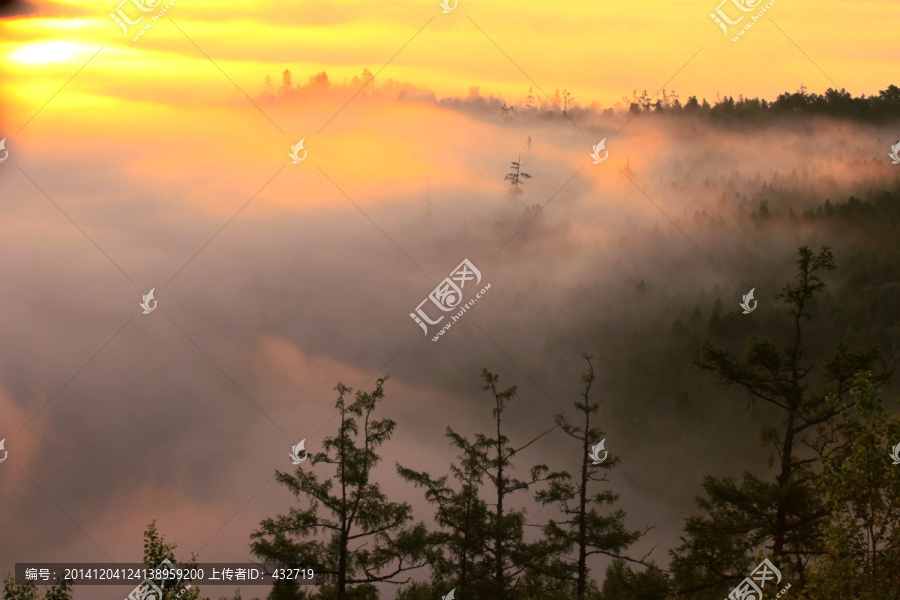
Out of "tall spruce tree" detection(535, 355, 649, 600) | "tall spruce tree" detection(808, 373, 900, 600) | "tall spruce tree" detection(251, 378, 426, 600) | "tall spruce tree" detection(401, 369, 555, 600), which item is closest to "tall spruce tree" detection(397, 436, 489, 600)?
"tall spruce tree" detection(401, 369, 555, 600)

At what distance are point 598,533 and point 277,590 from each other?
11802 millimetres

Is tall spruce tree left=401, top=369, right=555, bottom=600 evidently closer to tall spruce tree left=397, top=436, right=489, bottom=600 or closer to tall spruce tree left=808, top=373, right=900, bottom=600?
tall spruce tree left=397, top=436, right=489, bottom=600

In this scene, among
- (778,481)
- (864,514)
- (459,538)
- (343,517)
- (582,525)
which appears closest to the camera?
(864,514)

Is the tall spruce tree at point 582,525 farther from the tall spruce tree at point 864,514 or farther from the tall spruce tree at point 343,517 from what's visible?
the tall spruce tree at point 864,514

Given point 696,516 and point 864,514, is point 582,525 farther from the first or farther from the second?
point 864,514

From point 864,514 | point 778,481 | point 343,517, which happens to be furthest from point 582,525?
point 864,514

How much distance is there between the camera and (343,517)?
25.3m

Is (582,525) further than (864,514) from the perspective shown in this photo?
Yes

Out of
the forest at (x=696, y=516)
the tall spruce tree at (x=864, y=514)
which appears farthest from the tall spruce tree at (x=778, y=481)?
the tall spruce tree at (x=864, y=514)

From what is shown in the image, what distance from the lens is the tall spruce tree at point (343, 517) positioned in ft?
83.2

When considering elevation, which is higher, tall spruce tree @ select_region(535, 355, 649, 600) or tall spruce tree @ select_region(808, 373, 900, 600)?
tall spruce tree @ select_region(535, 355, 649, 600)

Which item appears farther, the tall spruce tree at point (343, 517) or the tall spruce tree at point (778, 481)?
the tall spruce tree at point (343, 517)

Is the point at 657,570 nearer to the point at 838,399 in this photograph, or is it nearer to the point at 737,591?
the point at 737,591

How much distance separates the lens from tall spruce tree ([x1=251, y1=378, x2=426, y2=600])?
25359 millimetres
